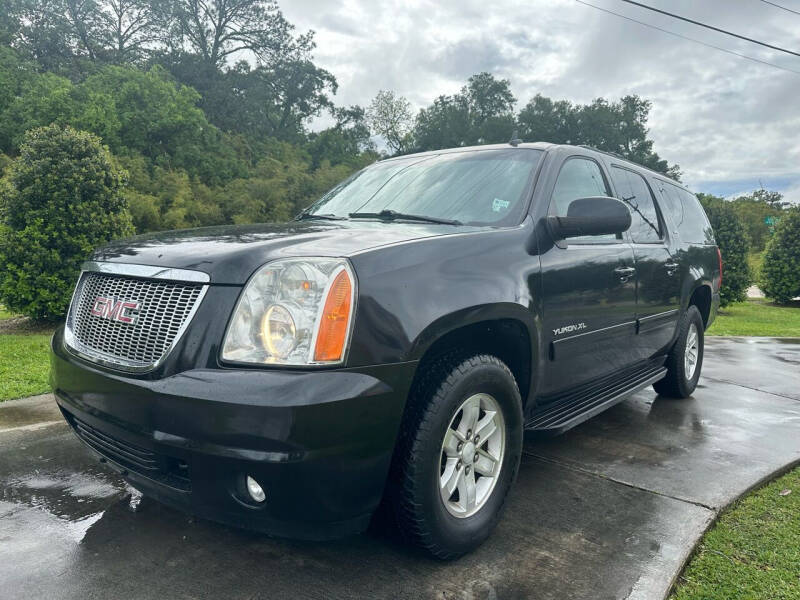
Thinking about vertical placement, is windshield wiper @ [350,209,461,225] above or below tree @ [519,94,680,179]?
below

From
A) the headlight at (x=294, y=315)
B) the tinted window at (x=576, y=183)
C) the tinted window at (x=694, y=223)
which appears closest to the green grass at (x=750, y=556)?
the headlight at (x=294, y=315)

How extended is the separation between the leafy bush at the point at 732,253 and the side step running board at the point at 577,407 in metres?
14.0

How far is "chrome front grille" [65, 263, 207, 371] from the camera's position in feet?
6.79

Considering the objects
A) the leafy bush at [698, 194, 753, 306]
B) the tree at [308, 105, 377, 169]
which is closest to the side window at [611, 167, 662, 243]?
the leafy bush at [698, 194, 753, 306]

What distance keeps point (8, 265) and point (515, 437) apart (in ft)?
25.5

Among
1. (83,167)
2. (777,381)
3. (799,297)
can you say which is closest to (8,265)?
(83,167)

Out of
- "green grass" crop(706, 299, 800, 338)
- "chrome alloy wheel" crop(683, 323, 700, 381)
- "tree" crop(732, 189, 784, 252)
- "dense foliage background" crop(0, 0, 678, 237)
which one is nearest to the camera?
"chrome alloy wheel" crop(683, 323, 700, 381)

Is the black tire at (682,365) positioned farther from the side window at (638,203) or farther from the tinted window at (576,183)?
the tinted window at (576,183)

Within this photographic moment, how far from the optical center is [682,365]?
493cm

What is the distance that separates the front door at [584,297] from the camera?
2918 millimetres

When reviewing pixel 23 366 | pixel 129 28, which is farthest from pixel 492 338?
pixel 129 28

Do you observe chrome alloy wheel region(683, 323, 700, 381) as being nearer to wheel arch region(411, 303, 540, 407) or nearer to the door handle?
the door handle

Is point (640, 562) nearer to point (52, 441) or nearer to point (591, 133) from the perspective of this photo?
point (52, 441)

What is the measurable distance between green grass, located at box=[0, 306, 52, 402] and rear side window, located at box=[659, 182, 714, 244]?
5.20 m
